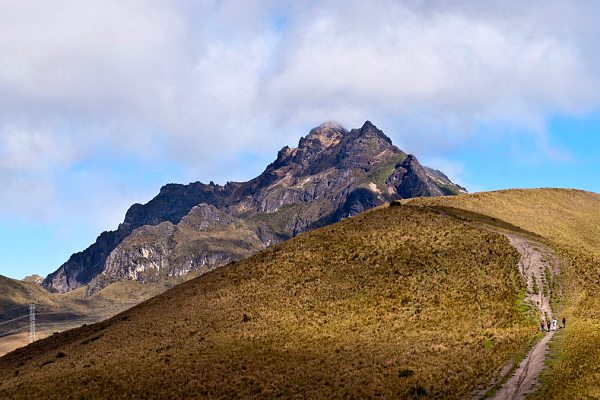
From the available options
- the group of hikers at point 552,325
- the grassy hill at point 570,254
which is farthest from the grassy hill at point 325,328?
the grassy hill at point 570,254

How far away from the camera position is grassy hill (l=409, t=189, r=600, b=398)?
1401 inches

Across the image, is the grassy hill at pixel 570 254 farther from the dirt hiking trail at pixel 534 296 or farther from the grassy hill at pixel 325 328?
the grassy hill at pixel 325 328

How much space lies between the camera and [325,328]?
65.8m

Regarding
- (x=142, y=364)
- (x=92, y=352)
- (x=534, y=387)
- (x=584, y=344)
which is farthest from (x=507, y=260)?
(x=92, y=352)

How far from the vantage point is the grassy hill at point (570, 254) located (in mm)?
35594

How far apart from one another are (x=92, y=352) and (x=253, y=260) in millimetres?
40099

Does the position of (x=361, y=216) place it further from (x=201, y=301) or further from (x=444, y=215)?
(x=201, y=301)

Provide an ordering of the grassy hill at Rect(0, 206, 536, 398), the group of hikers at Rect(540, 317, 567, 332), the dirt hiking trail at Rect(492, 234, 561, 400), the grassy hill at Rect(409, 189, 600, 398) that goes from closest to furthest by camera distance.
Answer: the grassy hill at Rect(409, 189, 600, 398) < the dirt hiking trail at Rect(492, 234, 561, 400) < the grassy hill at Rect(0, 206, 536, 398) < the group of hikers at Rect(540, 317, 567, 332)

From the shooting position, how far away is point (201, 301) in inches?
3482

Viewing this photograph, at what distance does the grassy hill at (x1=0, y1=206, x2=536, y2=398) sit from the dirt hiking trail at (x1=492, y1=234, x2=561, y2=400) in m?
1.93

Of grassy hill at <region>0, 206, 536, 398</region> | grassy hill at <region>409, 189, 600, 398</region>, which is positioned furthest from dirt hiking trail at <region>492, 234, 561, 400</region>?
grassy hill at <region>0, 206, 536, 398</region>

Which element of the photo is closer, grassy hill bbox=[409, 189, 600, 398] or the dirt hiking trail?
grassy hill bbox=[409, 189, 600, 398]

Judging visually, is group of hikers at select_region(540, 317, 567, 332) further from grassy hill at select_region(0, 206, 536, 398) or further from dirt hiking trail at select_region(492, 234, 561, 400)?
grassy hill at select_region(0, 206, 536, 398)

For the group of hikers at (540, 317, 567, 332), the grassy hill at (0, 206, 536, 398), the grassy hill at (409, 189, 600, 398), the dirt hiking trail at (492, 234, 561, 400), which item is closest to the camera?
the grassy hill at (409, 189, 600, 398)
